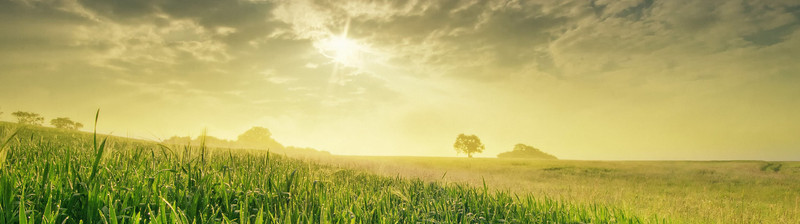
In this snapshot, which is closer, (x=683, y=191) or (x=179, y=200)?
(x=179, y=200)

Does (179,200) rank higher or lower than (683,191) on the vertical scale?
higher

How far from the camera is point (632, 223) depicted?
14.6ft

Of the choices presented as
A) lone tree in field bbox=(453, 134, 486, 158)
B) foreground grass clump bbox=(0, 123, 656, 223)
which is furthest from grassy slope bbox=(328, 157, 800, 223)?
lone tree in field bbox=(453, 134, 486, 158)

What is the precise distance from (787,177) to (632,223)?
28521mm

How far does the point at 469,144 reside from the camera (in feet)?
286

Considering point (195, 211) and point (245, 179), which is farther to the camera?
point (245, 179)

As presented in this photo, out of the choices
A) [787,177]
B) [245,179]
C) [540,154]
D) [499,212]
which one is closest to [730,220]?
[499,212]

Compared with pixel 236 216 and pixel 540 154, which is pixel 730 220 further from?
pixel 540 154

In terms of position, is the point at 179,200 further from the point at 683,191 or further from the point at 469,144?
the point at 469,144

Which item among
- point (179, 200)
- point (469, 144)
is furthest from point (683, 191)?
point (469, 144)

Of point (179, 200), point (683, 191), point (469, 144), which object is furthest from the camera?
point (469, 144)

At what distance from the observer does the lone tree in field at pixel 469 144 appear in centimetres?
8694

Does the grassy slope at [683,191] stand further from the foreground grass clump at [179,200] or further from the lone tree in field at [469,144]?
the lone tree in field at [469,144]

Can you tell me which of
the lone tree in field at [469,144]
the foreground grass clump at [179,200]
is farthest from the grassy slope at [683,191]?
the lone tree in field at [469,144]
